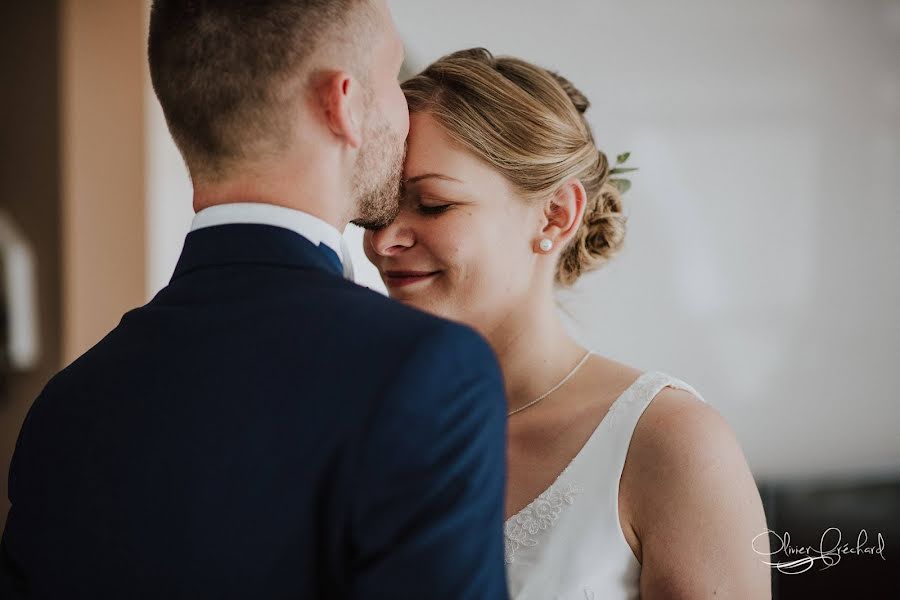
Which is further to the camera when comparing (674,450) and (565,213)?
(565,213)

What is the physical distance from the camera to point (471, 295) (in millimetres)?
1520

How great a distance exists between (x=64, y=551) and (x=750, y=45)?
9.43ft

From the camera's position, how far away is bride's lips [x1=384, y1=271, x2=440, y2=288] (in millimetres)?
1503

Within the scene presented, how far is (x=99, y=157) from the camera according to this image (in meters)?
2.66

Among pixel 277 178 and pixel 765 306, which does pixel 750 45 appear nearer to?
pixel 765 306

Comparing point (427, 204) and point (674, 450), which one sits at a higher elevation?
point (427, 204)

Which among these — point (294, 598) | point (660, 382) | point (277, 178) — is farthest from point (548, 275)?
point (294, 598)

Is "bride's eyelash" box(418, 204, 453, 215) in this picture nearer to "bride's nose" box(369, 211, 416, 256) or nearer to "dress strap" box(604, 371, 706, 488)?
"bride's nose" box(369, 211, 416, 256)

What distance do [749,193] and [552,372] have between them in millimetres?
1762

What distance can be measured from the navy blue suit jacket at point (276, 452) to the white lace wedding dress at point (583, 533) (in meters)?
0.62

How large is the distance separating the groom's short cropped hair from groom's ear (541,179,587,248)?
699mm

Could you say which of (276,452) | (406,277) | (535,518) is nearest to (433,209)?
(406,277)

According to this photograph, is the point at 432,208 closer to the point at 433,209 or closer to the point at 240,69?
the point at 433,209

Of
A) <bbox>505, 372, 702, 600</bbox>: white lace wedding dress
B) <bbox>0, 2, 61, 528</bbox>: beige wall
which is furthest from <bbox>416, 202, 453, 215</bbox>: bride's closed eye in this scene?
<bbox>0, 2, 61, 528</bbox>: beige wall
